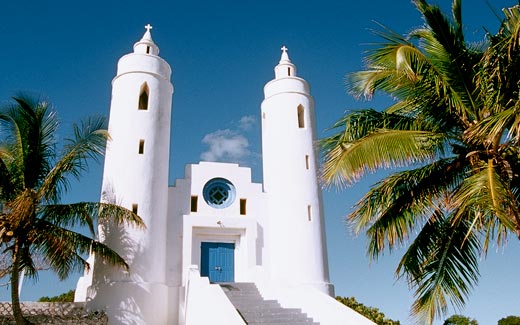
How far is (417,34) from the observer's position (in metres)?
8.70

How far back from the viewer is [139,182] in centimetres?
1578

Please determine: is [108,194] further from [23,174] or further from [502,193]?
[502,193]

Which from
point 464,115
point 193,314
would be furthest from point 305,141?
point 464,115

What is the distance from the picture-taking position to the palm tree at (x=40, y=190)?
39.7 feet

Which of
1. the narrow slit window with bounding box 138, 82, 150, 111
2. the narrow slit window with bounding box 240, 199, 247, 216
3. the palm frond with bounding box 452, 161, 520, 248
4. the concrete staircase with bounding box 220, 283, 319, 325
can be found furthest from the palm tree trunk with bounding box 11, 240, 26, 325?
the palm frond with bounding box 452, 161, 520, 248

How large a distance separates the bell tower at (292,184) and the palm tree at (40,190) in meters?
6.18

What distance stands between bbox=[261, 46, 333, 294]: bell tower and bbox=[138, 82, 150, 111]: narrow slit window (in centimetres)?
457

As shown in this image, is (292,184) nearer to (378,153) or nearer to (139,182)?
(139,182)

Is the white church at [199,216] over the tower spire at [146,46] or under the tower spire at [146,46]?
under

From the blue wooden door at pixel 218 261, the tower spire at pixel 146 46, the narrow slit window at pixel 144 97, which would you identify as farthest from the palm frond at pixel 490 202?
the tower spire at pixel 146 46

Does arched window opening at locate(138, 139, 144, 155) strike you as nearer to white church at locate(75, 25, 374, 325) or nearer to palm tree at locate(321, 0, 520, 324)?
white church at locate(75, 25, 374, 325)

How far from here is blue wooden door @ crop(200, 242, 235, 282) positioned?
16766mm

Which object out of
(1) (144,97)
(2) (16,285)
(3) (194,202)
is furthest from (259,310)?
(1) (144,97)

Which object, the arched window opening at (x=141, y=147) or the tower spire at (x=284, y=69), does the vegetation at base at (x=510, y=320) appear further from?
the arched window opening at (x=141, y=147)
